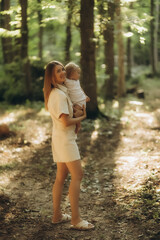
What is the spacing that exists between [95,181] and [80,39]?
21.0 feet

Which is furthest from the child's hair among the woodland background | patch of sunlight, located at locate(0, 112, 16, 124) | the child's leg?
patch of sunlight, located at locate(0, 112, 16, 124)

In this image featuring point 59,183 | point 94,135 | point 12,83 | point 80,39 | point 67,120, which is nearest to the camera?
point 67,120

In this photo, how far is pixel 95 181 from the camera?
623 cm

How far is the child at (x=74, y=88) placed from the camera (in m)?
3.94

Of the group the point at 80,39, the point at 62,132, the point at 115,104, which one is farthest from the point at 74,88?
the point at 115,104

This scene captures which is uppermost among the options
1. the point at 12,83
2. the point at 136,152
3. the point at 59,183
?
the point at 12,83

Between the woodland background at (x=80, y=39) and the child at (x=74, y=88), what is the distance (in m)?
3.23

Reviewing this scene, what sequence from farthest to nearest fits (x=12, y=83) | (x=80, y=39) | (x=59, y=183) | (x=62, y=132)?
(x=12, y=83)
(x=80, y=39)
(x=59, y=183)
(x=62, y=132)

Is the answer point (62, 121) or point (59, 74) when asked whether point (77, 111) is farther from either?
point (59, 74)

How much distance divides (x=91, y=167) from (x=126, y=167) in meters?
0.88

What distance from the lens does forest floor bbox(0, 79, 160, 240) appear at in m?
4.20

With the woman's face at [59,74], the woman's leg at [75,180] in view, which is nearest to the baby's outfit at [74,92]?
the woman's face at [59,74]

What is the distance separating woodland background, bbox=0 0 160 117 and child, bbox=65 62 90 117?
323cm

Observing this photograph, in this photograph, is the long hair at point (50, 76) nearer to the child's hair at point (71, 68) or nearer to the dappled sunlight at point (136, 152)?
the child's hair at point (71, 68)
